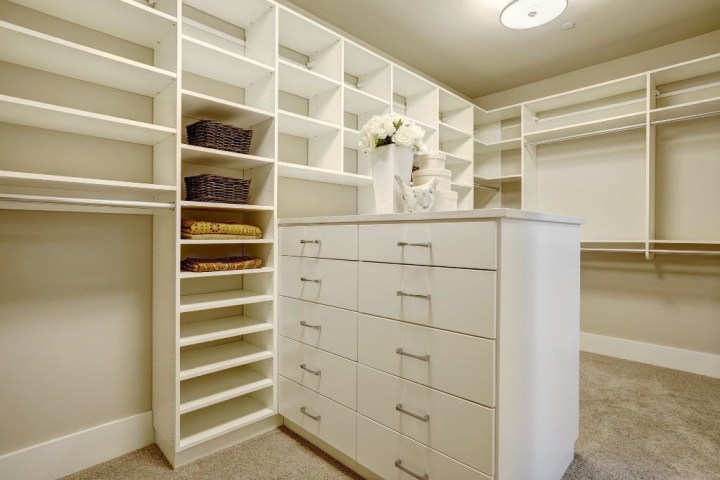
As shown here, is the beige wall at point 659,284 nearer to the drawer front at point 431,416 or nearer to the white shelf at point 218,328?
the drawer front at point 431,416

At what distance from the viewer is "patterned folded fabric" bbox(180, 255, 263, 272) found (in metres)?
1.73

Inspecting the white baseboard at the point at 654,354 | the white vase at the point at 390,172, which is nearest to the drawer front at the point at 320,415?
the white vase at the point at 390,172

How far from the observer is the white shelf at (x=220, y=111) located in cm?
176

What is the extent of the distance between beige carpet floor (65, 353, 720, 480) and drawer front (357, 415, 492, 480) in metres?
0.19

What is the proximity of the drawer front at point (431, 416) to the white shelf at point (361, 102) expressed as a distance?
5.91ft

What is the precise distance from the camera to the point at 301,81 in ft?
7.59

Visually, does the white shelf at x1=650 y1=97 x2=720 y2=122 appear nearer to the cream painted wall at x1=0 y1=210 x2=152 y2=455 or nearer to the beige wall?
the beige wall

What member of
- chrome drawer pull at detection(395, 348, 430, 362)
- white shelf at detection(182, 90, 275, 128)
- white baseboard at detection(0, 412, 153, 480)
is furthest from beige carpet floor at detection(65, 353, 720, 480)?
white shelf at detection(182, 90, 275, 128)

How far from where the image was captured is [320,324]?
1.80 m

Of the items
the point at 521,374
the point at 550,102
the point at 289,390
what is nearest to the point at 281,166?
the point at 289,390

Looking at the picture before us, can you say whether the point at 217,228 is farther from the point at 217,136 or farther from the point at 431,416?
the point at 431,416

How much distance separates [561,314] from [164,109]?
6.56ft

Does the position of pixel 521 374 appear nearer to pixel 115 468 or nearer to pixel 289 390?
pixel 289 390

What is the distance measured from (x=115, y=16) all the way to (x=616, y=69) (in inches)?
153
